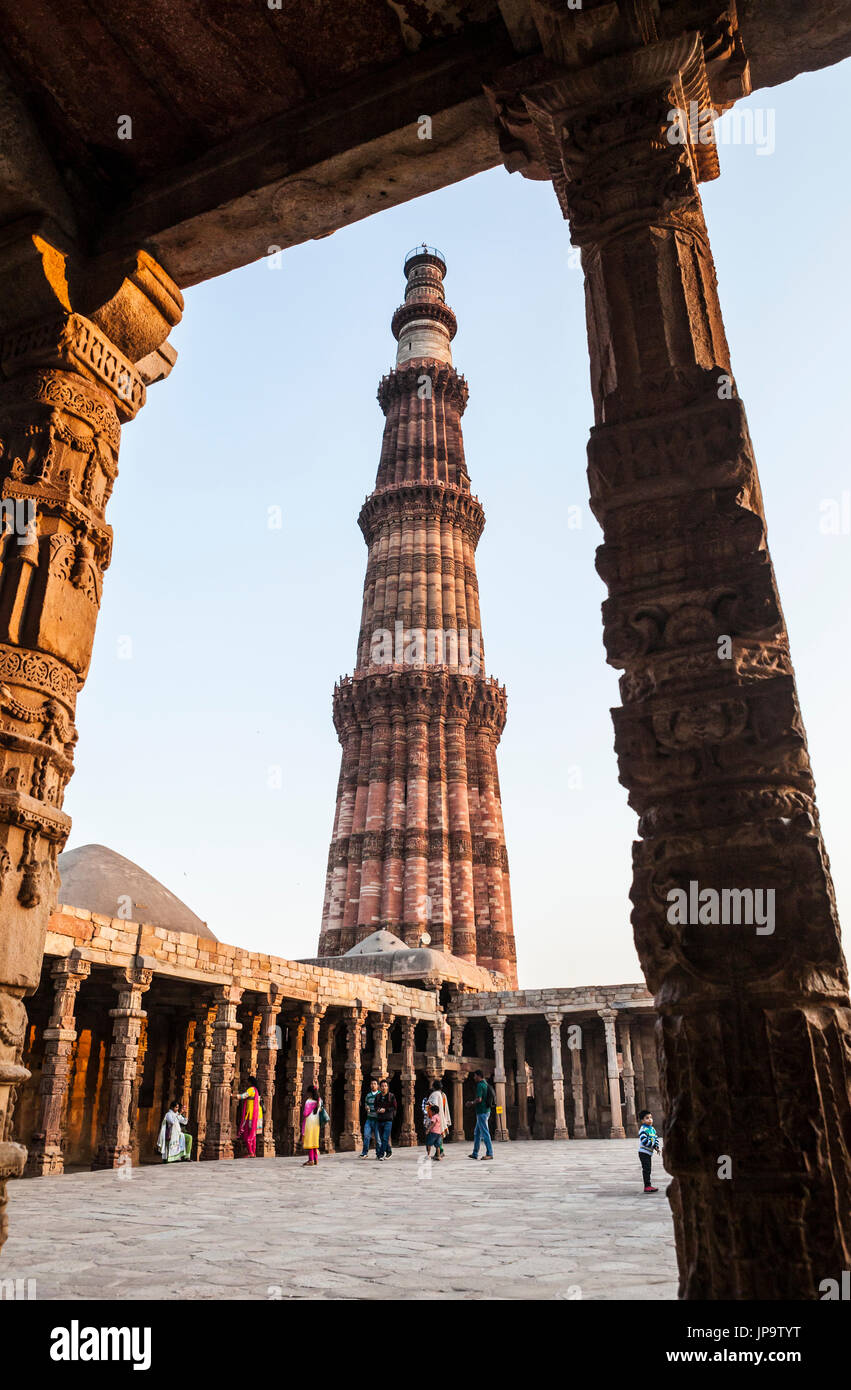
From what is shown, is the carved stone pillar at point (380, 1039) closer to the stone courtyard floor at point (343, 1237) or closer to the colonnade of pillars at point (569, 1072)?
the colonnade of pillars at point (569, 1072)

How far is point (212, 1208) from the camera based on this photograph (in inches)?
308

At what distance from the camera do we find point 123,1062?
12.6 metres

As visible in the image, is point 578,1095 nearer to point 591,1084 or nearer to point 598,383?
point 591,1084

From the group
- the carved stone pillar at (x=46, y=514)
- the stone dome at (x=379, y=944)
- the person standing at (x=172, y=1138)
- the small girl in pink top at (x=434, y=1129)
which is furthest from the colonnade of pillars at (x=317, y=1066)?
the carved stone pillar at (x=46, y=514)

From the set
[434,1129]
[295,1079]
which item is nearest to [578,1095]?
[295,1079]

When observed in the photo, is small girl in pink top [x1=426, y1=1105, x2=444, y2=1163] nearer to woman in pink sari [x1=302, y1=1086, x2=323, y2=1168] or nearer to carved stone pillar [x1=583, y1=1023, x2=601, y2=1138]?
woman in pink sari [x1=302, y1=1086, x2=323, y2=1168]

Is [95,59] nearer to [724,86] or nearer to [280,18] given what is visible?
[280,18]

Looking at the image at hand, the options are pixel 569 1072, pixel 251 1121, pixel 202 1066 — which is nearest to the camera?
pixel 251 1121

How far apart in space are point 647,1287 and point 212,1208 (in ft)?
16.7

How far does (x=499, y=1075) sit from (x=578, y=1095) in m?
1.98

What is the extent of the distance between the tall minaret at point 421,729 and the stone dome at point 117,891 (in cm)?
1371

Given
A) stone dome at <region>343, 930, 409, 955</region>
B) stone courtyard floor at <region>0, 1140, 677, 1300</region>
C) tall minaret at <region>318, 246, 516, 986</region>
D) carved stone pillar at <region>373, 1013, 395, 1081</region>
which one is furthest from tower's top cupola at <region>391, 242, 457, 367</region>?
stone courtyard floor at <region>0, 1140, 677, 1300</region>

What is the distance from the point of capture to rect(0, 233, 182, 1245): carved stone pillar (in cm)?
331
